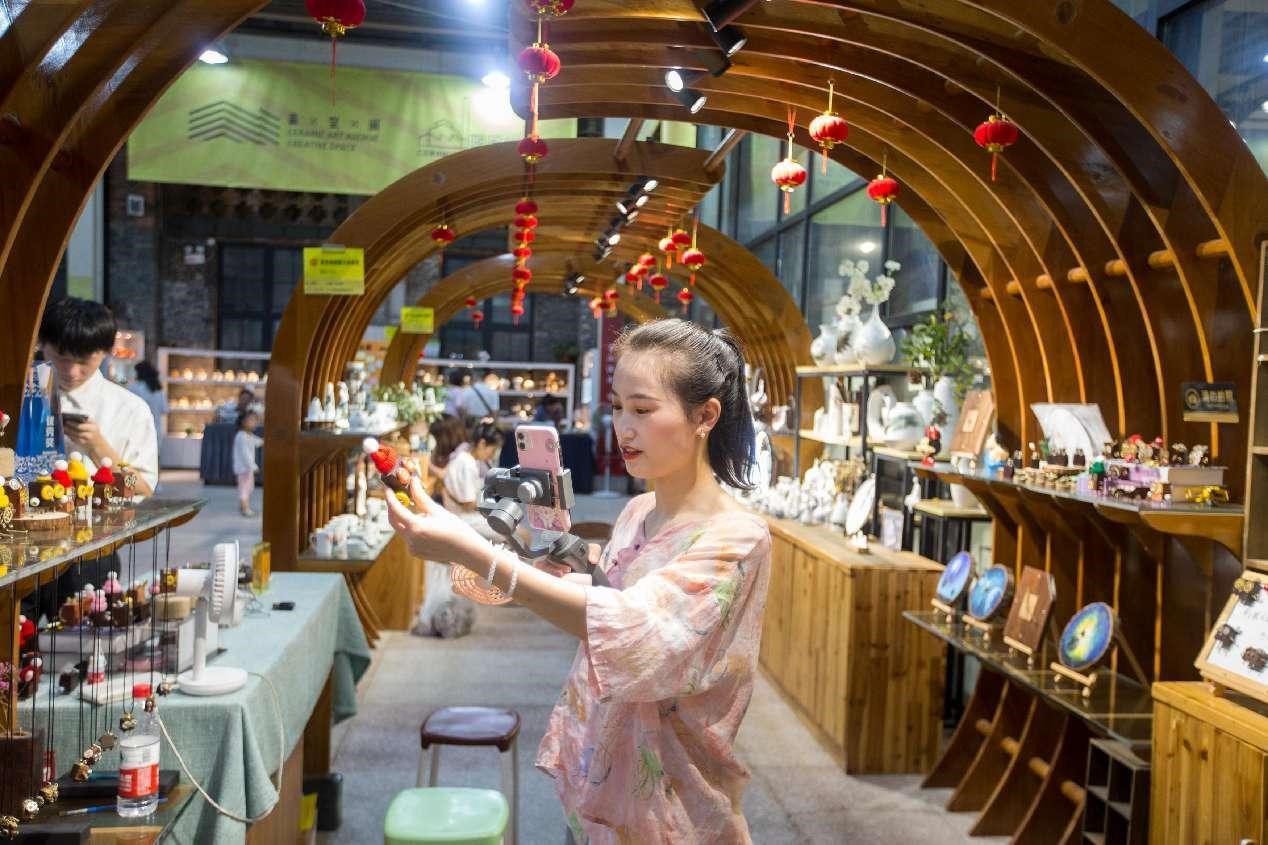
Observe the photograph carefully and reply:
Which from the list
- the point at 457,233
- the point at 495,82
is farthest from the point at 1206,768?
the point at 495,82

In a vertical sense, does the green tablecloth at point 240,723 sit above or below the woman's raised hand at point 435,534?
below

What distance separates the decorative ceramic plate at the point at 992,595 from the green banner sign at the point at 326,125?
22.6 ft

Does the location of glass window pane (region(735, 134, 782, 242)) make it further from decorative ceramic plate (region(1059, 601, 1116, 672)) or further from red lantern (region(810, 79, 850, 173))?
decorative ceramic plate (region(1059, 601, 1116, 672))

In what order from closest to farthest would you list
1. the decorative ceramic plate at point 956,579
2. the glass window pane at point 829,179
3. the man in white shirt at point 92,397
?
the man in white shirt at point 92,397 → the decorative ceramic plate at point 956,579 → the glass window pane at point 829,179

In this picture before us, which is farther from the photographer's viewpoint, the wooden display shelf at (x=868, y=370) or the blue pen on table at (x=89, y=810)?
the wooden display shelf at (x=868, y=370)

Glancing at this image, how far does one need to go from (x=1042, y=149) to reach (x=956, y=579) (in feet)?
6.09

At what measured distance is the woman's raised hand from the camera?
1.52m

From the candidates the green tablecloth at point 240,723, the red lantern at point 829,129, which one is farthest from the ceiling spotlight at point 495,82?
the green tablecloth at point 240,723

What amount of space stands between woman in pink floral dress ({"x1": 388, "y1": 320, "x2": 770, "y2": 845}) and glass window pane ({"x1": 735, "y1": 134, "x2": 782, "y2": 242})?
9288 millimetres

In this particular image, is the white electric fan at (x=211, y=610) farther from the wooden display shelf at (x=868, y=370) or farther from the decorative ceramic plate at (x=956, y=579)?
the wooden display shelf at (x=868, y=370)

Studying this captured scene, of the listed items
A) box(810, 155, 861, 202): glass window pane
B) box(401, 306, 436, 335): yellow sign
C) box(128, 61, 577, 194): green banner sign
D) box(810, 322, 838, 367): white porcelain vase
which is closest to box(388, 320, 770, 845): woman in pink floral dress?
box(810, 322, 838, 367): white porcelain vase

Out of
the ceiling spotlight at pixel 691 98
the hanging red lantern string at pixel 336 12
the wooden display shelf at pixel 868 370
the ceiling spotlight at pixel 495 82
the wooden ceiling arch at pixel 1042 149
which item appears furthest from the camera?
the ceiling spotlight at pixel 495 82

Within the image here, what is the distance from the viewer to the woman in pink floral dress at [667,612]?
160 cm

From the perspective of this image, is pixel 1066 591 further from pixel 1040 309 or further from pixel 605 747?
pixel 605 747
